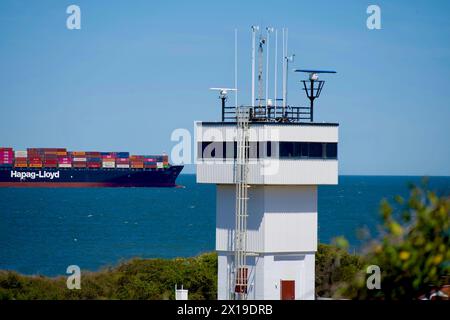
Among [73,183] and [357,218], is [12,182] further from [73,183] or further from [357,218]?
[357,218]

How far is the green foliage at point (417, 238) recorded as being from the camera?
8727 mm

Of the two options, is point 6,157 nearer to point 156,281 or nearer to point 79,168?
point 79,168

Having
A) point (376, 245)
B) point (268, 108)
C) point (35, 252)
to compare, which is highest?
point (268, 108)

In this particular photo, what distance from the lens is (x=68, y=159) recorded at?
509 ft

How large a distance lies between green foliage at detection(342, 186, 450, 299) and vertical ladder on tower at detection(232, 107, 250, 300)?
718 inches

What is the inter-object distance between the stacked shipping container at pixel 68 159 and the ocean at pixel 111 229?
6339 millimetres

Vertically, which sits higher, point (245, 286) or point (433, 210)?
point (433, 210)

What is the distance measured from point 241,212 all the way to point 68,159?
130 metres

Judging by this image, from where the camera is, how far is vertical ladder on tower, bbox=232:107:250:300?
27.3 m

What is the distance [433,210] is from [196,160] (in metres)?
20.4

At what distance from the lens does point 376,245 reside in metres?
9.27

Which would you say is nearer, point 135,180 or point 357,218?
point 357,218
